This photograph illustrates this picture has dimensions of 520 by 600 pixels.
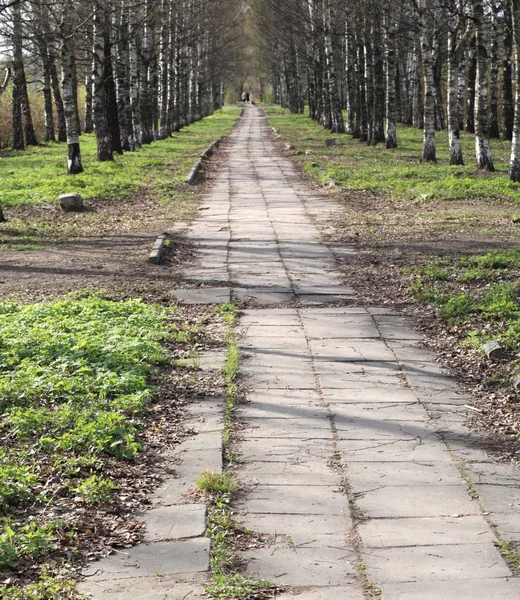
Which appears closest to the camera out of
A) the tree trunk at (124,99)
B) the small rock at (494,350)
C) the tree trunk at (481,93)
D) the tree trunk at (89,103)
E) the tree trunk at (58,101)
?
the small rock at (494,350)

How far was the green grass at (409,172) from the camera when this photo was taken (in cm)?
1792

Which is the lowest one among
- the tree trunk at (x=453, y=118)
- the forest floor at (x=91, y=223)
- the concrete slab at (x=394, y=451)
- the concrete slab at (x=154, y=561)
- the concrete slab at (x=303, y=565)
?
the concrete slab at (x=394, y=451)

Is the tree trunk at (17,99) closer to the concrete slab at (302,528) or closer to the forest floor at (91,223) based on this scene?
the forest floor at (91,223)

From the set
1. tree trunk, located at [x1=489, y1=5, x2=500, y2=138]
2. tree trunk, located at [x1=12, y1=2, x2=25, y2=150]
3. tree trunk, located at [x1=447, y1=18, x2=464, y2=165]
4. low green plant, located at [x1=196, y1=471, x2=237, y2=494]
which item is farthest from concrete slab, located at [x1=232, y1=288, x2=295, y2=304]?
tree trunk, located at [x1=12, y1=2, x2=25, y2=150]

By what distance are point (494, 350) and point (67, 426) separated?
11.9ft

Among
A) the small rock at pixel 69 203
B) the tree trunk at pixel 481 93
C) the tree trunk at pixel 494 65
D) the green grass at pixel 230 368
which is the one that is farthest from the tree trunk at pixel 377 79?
the green grass at pixel 230 368

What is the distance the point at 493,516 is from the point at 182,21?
138 ft

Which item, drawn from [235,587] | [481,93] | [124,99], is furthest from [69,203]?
[124,99]

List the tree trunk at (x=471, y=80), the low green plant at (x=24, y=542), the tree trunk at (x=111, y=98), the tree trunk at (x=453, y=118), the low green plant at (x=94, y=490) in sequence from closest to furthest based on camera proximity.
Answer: the low green plant at (x=24, y=542) → the low green plant at (x=94, y=490) → the tree trunk at (x=453, y=118) → the tree trunk at (x=111, y=98) → the tree trunk at (x=471, y=80)

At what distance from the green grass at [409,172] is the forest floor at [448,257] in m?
0.04

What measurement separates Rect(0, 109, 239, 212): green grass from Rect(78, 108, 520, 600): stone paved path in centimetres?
972

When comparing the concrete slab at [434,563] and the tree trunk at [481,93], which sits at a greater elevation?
the tree trunk at [481,93]

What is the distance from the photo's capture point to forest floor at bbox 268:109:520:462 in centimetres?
734

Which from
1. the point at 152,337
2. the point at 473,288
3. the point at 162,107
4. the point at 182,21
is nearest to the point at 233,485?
the point at 152,337
